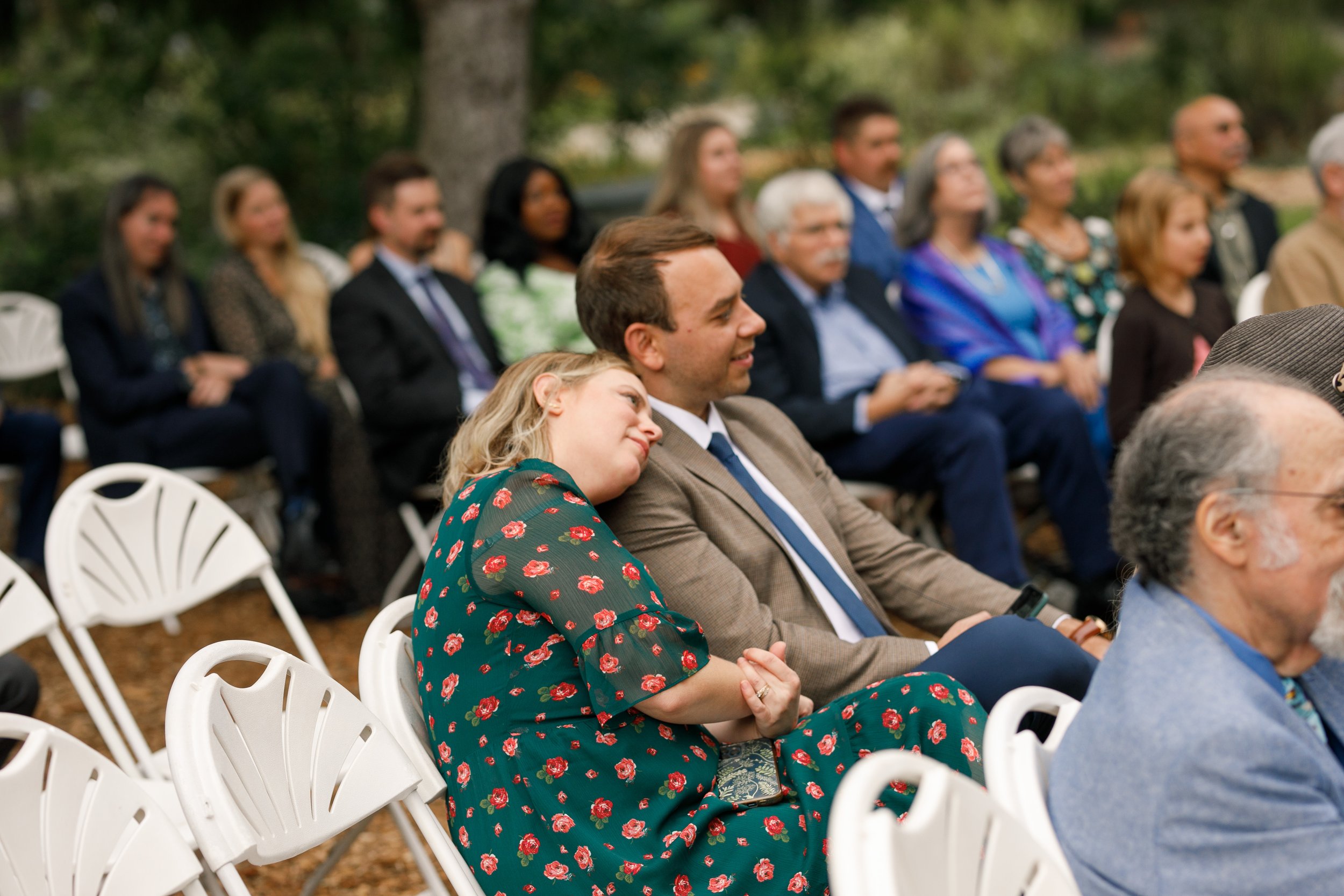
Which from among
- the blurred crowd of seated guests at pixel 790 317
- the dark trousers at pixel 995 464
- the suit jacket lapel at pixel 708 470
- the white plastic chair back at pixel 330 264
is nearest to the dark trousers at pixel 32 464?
the blurred crowd of seated guests at pixel 790 317

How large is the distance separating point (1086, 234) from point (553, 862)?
417cm

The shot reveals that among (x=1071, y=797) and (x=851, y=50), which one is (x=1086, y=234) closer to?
(x=1071, y=797)

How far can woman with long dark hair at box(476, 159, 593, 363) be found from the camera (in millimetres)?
4746

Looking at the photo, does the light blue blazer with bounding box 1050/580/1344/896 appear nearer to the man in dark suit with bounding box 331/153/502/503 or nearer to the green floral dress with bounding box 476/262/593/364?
the man in dark suit with bounding box 331/153/502/503

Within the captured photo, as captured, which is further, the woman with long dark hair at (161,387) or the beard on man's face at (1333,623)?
the woman with long dark hair at (161,387)

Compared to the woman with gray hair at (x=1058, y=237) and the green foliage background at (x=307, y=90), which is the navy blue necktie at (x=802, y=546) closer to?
the woman with gray hair at (x=1058, y=237)

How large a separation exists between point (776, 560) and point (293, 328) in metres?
3.45

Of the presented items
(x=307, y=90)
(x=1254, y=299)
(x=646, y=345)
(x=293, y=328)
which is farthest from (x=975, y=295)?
(x=307, y=90)

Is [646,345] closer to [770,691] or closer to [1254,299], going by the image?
[770,691]

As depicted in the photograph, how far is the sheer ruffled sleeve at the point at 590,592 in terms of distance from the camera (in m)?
1.88

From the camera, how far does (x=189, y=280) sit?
536 centimetres

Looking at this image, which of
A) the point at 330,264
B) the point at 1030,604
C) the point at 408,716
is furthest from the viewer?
the point at 330,264

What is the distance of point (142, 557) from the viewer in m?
3.12

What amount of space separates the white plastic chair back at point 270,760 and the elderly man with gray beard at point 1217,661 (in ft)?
3.57
